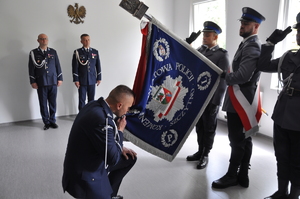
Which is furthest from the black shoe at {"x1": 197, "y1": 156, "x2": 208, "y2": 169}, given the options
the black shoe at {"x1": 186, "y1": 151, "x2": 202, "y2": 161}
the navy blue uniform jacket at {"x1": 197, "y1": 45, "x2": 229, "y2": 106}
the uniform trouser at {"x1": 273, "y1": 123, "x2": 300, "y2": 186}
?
the uniform trouser at {"x1": 273, "y1": 123, "x2": 300, "y2": 186}

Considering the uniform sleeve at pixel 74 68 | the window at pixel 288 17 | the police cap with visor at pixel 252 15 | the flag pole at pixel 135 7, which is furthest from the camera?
the uniform sleeve at pixel 74 68

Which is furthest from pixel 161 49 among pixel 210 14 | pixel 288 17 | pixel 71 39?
pixel 210 14

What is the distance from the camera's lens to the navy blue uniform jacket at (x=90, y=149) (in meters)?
1.40

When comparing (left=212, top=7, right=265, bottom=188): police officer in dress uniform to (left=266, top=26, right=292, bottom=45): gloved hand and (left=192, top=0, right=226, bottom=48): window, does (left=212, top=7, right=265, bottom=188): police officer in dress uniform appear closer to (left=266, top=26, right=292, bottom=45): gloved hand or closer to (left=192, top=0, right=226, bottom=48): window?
(left=266, top=26, right=292, bottom=45): gloved hand

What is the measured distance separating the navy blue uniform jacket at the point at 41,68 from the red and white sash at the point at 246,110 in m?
3.11

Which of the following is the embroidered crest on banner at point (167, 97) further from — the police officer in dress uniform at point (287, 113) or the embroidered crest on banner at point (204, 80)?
the police officer in dress uniform at point (287, 113)

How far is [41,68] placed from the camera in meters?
3.99

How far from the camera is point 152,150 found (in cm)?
210

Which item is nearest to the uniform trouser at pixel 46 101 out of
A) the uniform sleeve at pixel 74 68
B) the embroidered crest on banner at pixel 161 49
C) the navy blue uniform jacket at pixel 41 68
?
the navy blue uniform jacket at pixel 41 68

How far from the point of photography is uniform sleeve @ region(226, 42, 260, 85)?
1967mm

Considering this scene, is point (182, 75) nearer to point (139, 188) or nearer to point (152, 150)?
point (152, 150)

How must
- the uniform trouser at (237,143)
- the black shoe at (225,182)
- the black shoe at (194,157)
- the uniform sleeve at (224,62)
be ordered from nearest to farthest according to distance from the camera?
the uniform trouser at (237,143)
the black shoe at (225,182)
the uniform sleeve at (224,62)
the black shoe at (194,157)

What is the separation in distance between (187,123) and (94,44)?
3390 millimetres

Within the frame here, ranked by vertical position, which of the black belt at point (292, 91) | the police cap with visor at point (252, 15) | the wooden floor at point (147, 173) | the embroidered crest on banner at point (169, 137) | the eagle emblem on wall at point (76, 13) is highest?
the eagle emblem on wall at point (76, 13)
